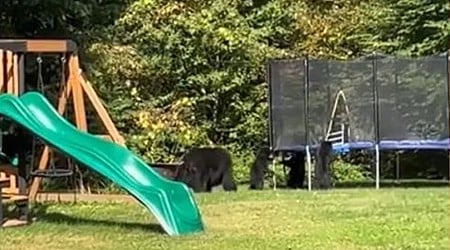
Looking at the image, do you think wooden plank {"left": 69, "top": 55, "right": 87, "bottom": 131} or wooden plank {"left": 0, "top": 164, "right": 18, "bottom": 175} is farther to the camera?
wooden plank {"left": 69, "top": 55, "right": 87, "bottom": 131}

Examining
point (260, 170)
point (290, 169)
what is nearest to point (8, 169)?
point (260, 170)

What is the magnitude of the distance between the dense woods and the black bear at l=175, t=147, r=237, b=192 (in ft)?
9.95

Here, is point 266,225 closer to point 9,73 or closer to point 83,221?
point 83,221

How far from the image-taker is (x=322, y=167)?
46.9 ft

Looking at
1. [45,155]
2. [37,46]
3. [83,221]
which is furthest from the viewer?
[45,155]

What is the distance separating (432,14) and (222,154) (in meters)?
5.27

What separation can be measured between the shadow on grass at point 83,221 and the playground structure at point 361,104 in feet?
15.8

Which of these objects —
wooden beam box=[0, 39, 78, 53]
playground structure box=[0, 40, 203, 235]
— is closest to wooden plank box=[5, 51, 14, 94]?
playground structure box=[0, 40, 203, 235]

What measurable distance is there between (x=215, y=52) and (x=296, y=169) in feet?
11.2

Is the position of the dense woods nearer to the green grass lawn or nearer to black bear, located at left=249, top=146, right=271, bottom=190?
black bear, located at left=249, top=146, right=271, bottom=190

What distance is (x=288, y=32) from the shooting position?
18625 mm

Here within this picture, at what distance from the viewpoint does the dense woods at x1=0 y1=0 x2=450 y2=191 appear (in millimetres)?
17297

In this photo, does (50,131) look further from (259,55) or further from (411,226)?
(259,55)

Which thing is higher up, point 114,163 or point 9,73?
point 9,73
